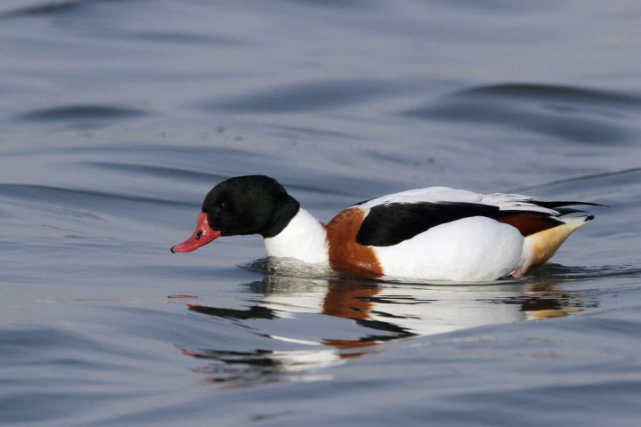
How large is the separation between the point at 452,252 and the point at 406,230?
34cm

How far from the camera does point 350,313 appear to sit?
575cm

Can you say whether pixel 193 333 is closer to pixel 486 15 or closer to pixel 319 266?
pixel 319 266

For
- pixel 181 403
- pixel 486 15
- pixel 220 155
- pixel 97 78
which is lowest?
pixel 181 403

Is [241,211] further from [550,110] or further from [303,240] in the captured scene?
[550,110]

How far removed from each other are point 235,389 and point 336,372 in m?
0.48

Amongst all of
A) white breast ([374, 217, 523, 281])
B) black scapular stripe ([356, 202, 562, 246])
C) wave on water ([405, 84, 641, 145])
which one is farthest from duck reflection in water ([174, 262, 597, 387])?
wave on water ([405, 84, 641, 145])

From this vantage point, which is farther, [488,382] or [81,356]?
[81,356]

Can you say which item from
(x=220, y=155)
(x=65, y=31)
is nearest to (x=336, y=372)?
(x=220, y=155)

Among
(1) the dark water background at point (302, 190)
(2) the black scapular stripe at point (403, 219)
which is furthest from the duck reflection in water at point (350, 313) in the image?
(2) the black scapular stripe at point (403, 219)

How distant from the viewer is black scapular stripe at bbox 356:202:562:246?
666 centimetres

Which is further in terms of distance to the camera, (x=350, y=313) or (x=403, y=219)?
(x=403, y=219)

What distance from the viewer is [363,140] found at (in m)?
12.4

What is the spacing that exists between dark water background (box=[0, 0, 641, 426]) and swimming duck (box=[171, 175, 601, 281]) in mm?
175

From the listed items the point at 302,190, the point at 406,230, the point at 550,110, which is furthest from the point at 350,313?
the point at 550,110
